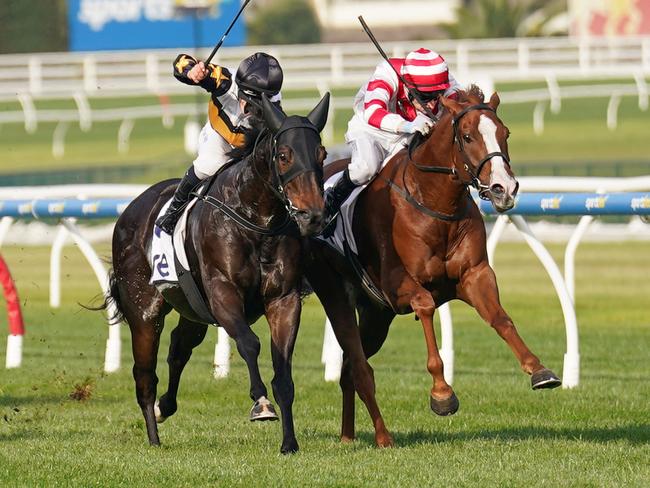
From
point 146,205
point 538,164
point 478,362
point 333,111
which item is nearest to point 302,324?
point 478,362

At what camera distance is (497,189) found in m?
5.90

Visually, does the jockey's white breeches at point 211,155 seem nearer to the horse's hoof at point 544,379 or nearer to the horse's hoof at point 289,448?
the horse's hoof at point 289,448

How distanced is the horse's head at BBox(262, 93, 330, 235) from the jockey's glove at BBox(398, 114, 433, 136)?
504mm

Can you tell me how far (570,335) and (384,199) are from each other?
2113 millimetres

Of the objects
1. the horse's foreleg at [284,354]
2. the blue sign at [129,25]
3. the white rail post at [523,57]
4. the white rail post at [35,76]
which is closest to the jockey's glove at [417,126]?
the horse's foreleg at [284,354]

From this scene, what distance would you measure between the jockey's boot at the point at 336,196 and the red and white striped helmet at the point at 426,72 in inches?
21.2

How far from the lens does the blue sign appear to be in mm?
42656

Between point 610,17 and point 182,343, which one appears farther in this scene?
point 610,17

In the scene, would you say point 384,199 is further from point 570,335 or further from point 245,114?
point 570,335

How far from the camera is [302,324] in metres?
12.6

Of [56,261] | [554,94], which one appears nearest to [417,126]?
[56,261]

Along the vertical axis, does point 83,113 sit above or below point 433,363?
above

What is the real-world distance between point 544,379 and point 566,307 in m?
2.66

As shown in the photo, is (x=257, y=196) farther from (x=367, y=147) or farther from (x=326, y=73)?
(x=326, y=73)
